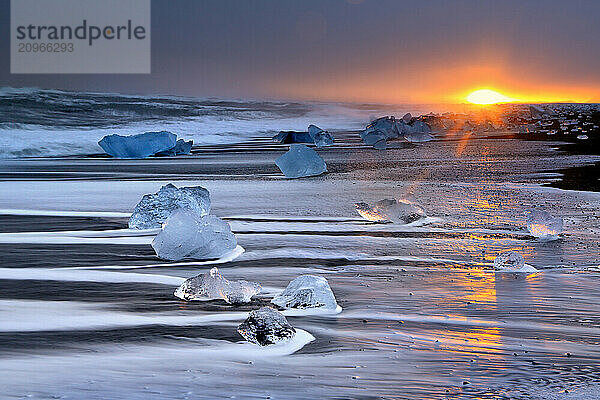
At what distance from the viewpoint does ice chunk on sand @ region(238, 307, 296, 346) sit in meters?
1.82

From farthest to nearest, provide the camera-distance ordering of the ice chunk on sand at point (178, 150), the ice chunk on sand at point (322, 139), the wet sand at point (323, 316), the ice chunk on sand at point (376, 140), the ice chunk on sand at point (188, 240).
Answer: the ice chunk on sand at point (322, 139) < the ice chunk on sand at point (376, 140) < the ice chunk on sand at point (178, 150) < the ice chunk on sand at point (188, 240) < the wet sand at point (323, 316)

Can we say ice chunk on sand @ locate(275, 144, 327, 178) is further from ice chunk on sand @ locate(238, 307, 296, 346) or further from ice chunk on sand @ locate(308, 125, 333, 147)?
ice chunk on sand @ locate(308, 125, 333, 147)

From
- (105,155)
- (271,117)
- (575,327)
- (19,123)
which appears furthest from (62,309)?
(271,117)

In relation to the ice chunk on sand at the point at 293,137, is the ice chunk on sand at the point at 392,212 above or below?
below

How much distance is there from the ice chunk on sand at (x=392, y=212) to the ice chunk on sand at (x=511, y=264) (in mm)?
1091

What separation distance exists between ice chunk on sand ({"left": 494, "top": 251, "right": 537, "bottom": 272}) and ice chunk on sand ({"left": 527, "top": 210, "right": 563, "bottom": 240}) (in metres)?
0.70

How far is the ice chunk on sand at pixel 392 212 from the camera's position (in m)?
3.86

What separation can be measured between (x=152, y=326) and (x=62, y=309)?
35 centimetres

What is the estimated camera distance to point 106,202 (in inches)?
189

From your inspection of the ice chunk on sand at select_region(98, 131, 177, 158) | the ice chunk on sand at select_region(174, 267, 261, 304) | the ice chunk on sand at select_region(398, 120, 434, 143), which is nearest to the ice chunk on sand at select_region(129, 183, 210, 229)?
the ice chunk on sand at select_region(174, 267, 261, 304)

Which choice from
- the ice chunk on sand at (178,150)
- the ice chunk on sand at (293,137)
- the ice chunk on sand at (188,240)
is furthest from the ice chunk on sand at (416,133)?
the ice chunk on sand at (188,240)

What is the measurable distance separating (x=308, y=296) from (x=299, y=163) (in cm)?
449

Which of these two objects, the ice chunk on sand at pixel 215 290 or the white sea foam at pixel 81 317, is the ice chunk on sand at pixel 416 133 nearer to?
the ice chunk on sand at pixel 215 290

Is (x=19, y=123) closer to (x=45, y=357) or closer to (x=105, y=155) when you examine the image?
(x=105, y=155)
